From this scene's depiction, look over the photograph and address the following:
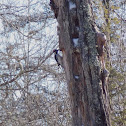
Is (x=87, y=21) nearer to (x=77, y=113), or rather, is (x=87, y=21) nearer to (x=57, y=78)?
(x=77, y=113)

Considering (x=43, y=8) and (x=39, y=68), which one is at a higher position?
(x=43, y=8)

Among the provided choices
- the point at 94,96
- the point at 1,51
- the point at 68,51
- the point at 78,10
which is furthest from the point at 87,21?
the point at 1,51

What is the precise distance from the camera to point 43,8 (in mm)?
7859

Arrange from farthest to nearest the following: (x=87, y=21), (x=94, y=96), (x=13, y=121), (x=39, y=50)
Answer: (x=39, y=50), (x=13, y=121), (x=87, y=21), (x=94, y=96)

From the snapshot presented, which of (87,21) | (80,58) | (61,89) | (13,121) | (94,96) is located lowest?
(13,121)

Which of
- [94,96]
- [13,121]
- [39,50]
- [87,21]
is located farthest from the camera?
[39,50]

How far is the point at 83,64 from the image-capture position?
3275mm

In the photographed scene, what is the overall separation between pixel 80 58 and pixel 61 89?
403 centimetres

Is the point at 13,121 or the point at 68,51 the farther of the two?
the point at 13,121

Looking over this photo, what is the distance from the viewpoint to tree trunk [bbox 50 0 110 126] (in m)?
3.20

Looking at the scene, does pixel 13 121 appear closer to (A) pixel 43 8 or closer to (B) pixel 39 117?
(B) pixel 39 117

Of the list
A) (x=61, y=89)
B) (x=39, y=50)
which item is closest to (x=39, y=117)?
(x=61, y=89)

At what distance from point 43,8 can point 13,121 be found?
3.15 m

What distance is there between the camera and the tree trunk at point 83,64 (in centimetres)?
320
